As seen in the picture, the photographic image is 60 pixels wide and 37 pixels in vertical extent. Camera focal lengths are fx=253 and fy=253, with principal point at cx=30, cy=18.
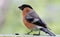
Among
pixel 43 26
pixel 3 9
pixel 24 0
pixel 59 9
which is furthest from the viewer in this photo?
pixel 59 9

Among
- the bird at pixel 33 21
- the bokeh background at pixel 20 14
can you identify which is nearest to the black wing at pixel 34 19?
the bird at pixel 33 21

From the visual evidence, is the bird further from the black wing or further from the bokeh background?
the bokeh background

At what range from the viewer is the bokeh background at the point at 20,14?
8.03 ft

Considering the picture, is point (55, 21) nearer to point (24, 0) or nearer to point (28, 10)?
point (24, 0)

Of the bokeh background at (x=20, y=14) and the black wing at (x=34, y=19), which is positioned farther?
the bokeh background at (x=20, y=14)

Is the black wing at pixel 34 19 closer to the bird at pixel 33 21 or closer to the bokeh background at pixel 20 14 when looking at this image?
the bird at pixel 33 21

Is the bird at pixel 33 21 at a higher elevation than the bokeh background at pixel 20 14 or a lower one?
lower

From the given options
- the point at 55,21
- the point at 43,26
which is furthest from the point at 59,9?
the point at 43,26

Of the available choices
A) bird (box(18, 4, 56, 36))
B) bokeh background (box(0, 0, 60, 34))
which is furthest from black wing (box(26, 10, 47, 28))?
bokeh background (box(0, 0, 60, 34))

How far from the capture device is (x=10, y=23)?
8.38 ft

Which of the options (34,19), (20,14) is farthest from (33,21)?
(20,14)

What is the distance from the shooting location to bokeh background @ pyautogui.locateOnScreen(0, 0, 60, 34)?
2447 millimetres

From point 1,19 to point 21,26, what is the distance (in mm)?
209

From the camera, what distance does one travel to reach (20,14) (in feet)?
8.00
